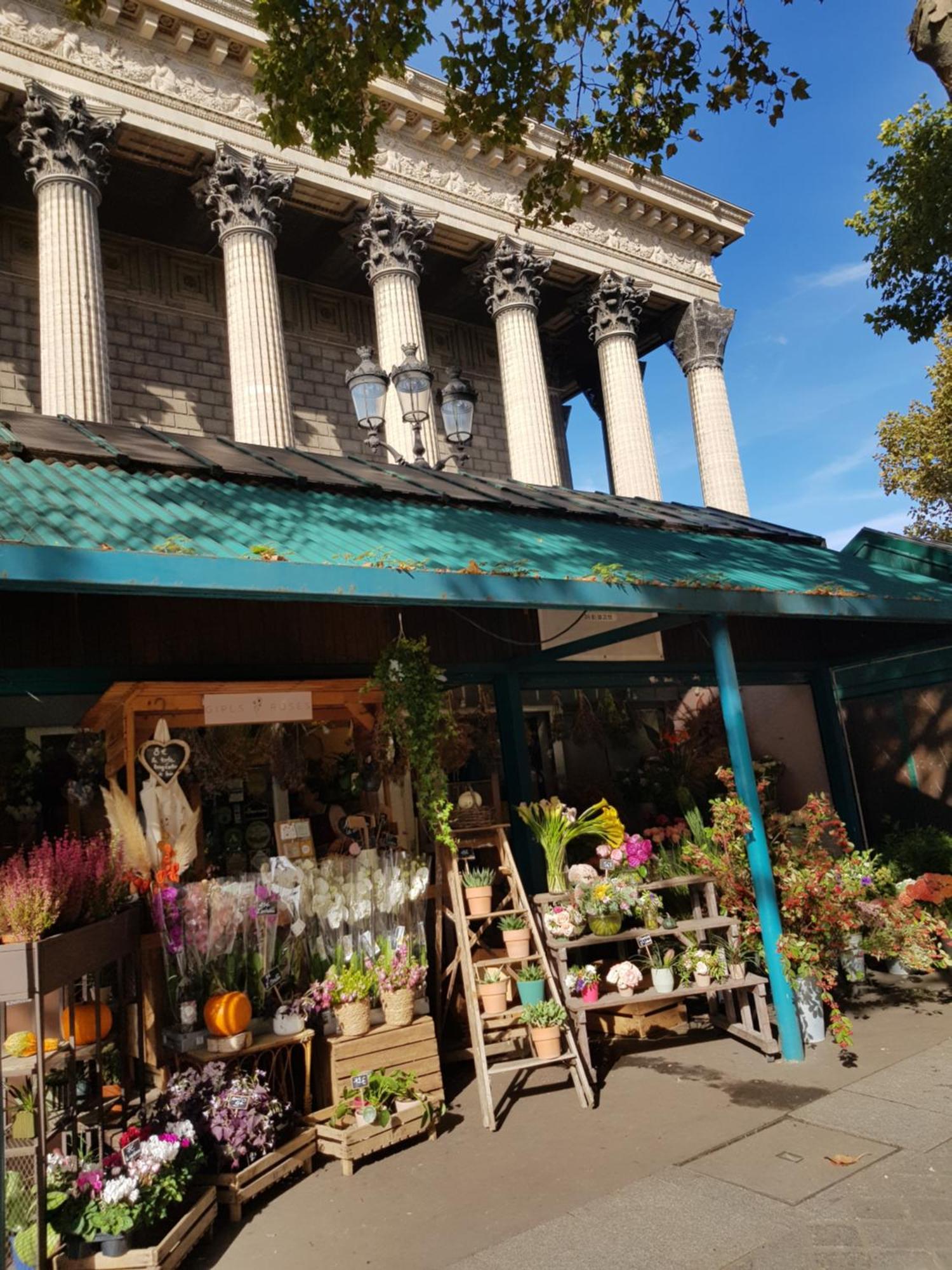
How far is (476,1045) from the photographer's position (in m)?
6.10

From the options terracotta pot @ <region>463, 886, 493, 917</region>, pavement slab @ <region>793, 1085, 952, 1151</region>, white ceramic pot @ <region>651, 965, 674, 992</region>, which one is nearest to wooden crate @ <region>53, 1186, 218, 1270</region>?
terracotta pot @ <region>463, 886, 493, 917</region>

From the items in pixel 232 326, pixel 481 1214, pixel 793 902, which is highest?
pixel 232 326

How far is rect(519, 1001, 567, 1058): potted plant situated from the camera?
630cm

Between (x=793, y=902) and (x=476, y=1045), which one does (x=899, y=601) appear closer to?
(x=793, y=902)

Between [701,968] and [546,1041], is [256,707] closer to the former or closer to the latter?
[546,1041]

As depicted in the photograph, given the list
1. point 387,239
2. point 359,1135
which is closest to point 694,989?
point 359,1135

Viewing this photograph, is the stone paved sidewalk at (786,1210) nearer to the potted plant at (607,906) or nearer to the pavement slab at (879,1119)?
the pavement slab at (879,1119)

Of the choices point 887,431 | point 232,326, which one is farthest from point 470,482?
point 887,431

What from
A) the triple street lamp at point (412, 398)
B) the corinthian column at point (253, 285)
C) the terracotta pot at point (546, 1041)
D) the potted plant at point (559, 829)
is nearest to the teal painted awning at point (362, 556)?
the potted plant at point (559, 829)

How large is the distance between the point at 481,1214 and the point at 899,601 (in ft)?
19.8

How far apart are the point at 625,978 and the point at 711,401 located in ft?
65.7

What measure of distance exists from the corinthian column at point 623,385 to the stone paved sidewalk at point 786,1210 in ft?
59.8

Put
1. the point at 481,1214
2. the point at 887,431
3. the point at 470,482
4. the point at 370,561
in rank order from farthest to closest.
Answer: the point at 887,431 → the point at 470,482 → the point at 370,561 → the point at 481,1214

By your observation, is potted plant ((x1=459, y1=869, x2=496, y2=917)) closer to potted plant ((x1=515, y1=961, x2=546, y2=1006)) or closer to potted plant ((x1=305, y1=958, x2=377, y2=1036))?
potted plant ((x1=515, y1=961, x2=546, y2=1006))
